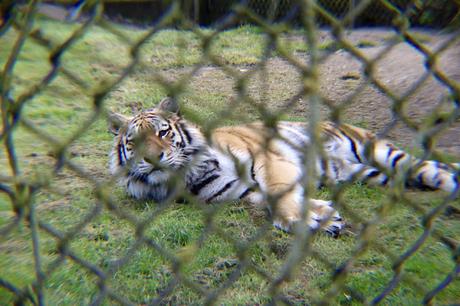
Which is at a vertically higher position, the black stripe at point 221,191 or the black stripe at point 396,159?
Result: the black stripe at point 396,159

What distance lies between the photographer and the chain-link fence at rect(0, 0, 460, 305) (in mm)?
1185

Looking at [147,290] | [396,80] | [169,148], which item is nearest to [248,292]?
[147,290]

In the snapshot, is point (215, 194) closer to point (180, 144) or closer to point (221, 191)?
point (221, 191)

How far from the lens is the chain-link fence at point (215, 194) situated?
1.18 m

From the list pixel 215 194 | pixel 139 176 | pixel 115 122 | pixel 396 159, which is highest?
pixel 115 122

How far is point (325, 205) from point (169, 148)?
113cm

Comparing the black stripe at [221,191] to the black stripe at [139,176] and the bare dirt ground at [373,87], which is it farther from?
the bare dirt ground at [373,87]

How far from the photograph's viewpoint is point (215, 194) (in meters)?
4.05

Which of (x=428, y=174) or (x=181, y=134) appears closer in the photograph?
(x=428, y=174)

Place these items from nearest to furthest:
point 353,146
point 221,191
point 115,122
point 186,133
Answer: point 115,122 → point 221,191 → point 186,133 → point 353,146

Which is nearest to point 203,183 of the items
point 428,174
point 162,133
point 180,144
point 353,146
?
point 180,144

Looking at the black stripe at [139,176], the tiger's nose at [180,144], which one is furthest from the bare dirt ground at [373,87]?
the black stripe at [139,176]

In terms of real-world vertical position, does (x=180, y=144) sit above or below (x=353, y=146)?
above

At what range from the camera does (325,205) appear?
11.6ft
